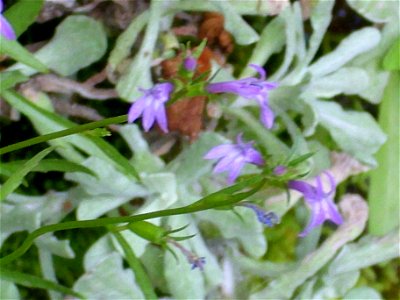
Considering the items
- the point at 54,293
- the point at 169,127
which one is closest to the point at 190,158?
the point at 169,127

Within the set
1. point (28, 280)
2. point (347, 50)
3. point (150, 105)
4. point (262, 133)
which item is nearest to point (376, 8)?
point (347, 50)

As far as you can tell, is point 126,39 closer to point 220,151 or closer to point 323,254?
point 220,151

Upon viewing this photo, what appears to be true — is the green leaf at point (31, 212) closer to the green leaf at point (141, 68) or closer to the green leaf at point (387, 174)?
the green leaf at point (141, 68)

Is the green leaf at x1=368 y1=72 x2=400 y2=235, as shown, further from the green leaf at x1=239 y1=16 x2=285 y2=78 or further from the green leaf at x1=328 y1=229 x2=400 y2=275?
the green leaf at x1=239 y1=16 x2=285 y2=78

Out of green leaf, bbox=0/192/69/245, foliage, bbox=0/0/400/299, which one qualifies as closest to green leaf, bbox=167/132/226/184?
foliage, bbox=0/0/400/299

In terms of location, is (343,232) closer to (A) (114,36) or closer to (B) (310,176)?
(B) (310,176)

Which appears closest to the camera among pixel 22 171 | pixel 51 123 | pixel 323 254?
pixel 22 171
